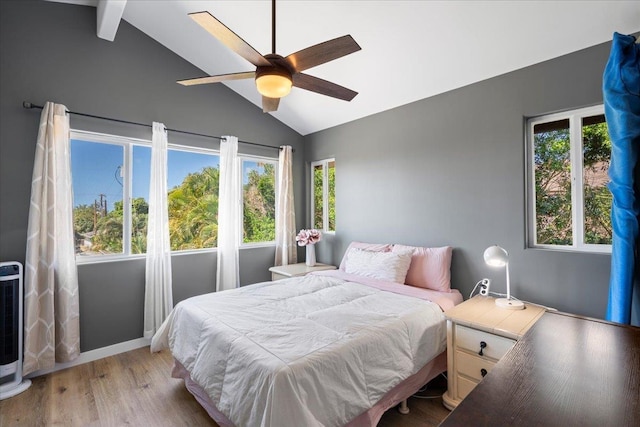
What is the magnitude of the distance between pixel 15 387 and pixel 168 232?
1.60m

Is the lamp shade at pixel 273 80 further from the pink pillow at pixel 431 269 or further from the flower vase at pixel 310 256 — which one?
the flower vase at pixel 310 256

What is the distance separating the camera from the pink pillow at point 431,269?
2.63m

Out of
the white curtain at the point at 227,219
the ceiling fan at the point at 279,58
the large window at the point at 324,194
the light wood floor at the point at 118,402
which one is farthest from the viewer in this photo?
the large window at the point at 324,194

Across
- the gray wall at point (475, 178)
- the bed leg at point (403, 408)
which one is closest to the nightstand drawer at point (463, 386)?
the bed leg at point (403, 408)

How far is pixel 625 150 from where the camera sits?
1.71 m

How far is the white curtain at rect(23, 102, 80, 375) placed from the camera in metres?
2.38

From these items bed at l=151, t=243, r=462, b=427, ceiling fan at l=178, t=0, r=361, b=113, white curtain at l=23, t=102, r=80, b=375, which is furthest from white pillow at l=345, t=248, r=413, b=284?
white curtain at l=23, t=102, r=80, b=375

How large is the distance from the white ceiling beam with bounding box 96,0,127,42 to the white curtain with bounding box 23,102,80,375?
Answer: 819mm

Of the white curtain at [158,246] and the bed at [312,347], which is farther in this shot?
the white curtain at [158,246]

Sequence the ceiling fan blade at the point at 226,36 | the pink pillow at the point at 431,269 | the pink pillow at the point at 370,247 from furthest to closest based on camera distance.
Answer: the pink pillow at the point at 370,247
the pink pillow at the point at 431,269
the ceiling fan blade at the point at 226,36

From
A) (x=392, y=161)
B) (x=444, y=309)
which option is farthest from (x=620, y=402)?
(x=392, y=161)

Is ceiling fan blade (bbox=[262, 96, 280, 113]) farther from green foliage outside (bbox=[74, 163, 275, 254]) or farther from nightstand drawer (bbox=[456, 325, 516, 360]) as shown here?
nightstand drawer (bbox=[456, 325, 516, 360])

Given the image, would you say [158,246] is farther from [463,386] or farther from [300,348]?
[463,386]

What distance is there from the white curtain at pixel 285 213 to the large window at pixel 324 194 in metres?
0.40
